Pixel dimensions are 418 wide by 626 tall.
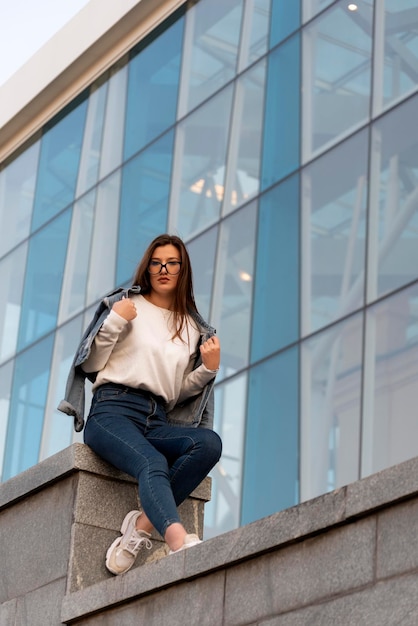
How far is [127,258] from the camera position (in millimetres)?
18938

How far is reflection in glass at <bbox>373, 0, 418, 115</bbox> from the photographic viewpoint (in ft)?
47.1

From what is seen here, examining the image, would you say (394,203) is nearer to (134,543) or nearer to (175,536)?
(134,543)

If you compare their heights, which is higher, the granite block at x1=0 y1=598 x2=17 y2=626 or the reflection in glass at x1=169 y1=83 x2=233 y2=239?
the reflection in glass at x1=169 y1=83 x2=233 y2=239

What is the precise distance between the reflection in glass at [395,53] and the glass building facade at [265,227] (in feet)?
0.08

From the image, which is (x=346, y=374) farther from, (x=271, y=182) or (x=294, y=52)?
(x=294, y=52)

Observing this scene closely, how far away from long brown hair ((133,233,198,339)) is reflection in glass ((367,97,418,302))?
6.28 meters

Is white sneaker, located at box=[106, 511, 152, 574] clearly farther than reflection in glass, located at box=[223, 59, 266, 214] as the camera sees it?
No

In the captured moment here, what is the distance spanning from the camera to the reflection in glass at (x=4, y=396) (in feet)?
68.2

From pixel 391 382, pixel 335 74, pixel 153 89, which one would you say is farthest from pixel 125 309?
pixel 153 89

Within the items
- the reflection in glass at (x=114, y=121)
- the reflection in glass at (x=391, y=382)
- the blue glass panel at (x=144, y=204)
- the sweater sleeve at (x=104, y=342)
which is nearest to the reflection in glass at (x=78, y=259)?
the reflection in glass at (x=114, y=121)

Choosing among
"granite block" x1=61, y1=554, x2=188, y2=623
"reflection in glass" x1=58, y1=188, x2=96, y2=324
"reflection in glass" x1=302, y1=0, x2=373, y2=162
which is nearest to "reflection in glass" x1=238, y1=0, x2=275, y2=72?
"reflection in glass" x1=302, y1=0, x2=373, y2=162

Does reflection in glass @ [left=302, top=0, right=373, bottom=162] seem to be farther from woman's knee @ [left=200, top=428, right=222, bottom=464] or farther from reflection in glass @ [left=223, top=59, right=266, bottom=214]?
woman's knee @ [left=200, top=428, right=222, bottom=464]

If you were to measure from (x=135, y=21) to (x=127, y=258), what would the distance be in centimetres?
401

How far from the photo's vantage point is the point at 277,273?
605 inches
